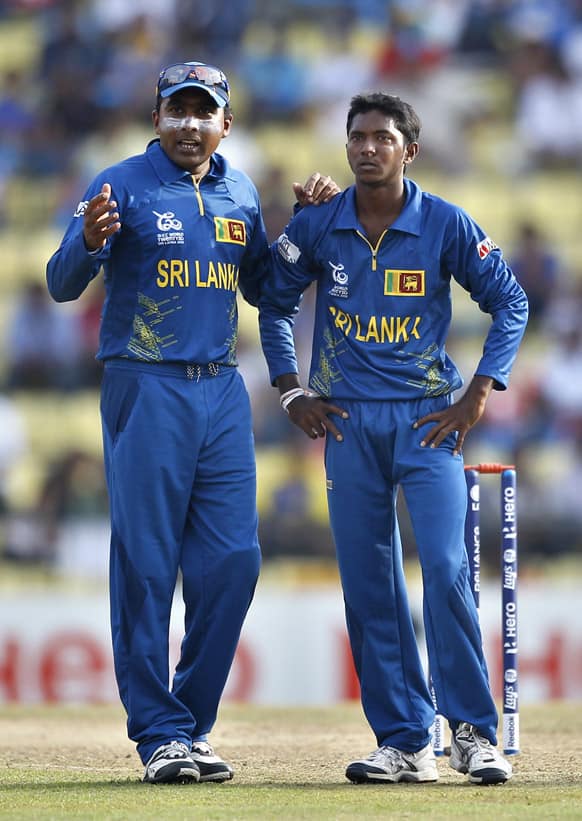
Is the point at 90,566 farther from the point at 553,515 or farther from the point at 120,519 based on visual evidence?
the point at 120,519

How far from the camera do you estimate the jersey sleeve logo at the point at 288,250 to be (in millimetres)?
5191

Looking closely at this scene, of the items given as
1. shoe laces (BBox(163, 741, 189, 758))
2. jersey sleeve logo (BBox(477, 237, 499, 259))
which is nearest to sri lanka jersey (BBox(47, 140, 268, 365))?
jersey sleeve logo (BBox(477, 237, 499, 259))

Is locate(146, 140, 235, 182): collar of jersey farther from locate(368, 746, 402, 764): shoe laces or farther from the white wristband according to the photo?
locate(368, 746, 402, 764): shoe laces

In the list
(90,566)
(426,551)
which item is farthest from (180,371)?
(90,566)

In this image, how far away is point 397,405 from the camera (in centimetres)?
500

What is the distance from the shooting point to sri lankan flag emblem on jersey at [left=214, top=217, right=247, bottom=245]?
5.11m

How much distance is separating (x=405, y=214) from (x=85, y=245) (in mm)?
1024

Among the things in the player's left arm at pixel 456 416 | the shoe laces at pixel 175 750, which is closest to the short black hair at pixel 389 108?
the player's left arm at pixel 456 416

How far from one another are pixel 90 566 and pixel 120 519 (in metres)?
6.11

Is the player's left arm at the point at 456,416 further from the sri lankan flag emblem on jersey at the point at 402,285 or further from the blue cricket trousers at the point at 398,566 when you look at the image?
the sri lankan flag emblem on jersey at the point at 402,285

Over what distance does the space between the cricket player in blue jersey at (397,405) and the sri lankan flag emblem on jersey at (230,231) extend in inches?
11.4

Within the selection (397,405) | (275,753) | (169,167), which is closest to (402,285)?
(397,405)

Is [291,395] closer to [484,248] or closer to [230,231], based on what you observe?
[230,231]

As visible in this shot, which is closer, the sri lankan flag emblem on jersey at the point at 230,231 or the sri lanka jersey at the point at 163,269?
the sri lanka jersey at the point at 163,269
